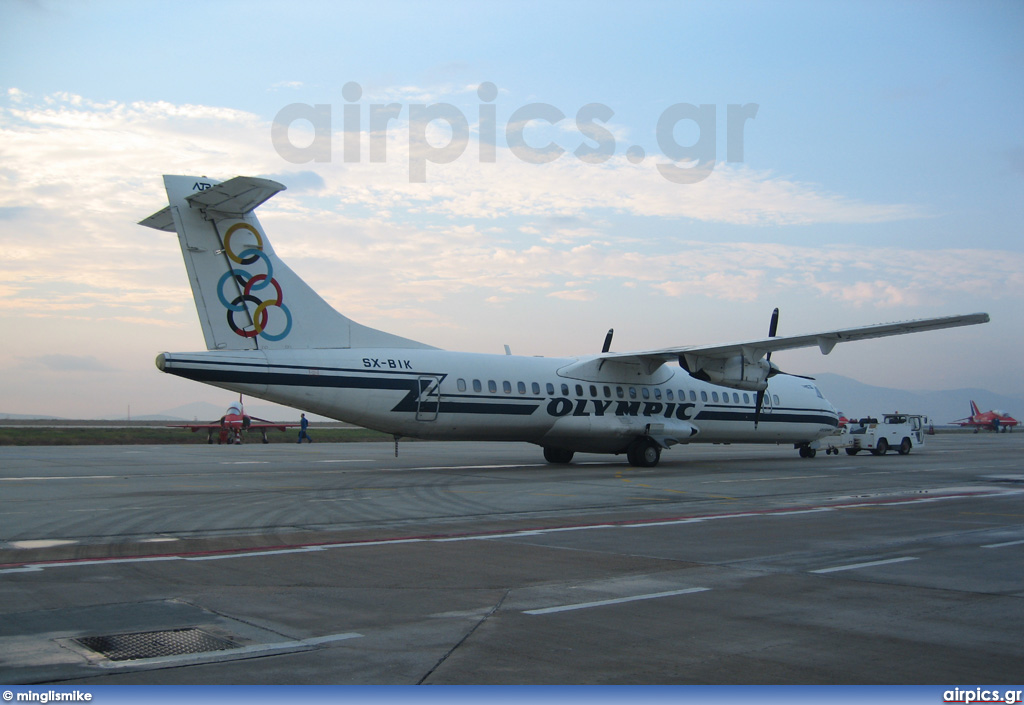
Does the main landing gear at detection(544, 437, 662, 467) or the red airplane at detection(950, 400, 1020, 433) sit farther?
the red airplane at detection(950, 400, 1020, 433)

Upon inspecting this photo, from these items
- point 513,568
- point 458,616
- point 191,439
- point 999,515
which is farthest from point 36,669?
point 191,439

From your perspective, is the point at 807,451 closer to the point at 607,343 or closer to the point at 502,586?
the point at 607,343

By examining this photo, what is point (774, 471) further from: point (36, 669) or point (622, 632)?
point (36, 669)

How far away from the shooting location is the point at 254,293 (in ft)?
64.7

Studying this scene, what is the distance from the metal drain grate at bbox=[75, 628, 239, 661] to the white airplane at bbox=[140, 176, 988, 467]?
12815 millimetres

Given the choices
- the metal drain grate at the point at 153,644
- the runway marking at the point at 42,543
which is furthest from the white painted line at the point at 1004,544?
the runway marking at the point at 42,543

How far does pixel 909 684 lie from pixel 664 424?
21970 millimetres

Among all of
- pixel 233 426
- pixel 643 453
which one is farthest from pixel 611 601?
pixel 233 426

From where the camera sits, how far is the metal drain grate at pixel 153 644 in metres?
5.45

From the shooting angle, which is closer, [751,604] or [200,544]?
[751,604]

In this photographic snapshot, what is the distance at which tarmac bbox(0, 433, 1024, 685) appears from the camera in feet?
17.5

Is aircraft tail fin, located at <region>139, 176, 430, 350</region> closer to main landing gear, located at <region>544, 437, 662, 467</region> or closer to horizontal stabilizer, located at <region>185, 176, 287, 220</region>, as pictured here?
horizontal stabilizer, located at <region>185, 176, 287, 220</region>

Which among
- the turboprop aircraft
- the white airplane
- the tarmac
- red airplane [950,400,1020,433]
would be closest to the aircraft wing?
the white airplane

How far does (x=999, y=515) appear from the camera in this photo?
14172 mm
